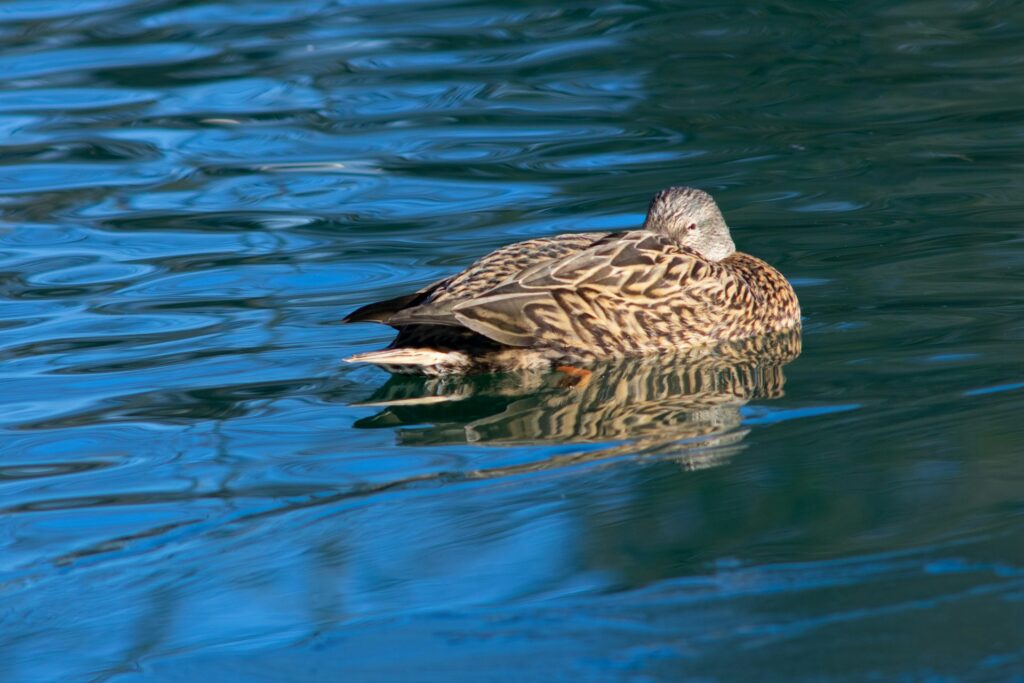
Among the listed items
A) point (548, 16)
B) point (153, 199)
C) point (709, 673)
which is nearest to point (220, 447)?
point (709, 673)

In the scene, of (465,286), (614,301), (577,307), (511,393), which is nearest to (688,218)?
(614,301)

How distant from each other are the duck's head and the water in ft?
1.84

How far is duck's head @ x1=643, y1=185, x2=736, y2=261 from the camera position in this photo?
7809 mm

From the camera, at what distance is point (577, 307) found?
6844mm

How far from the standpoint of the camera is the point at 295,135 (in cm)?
1230

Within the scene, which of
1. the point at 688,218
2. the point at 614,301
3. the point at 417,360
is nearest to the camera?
the point at 417,360

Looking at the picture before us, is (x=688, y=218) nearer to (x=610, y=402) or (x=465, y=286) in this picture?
(x=465, y=286)

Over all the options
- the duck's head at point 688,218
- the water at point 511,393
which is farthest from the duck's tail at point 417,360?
the duck's head at point 688,218

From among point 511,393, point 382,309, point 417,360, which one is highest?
point 382,309

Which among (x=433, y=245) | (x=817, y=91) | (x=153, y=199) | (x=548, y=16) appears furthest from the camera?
(x=548, y=16)

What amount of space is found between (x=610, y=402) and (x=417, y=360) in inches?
33.3

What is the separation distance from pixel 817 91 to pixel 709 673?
8.98 m

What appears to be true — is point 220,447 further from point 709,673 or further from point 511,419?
point 709,673

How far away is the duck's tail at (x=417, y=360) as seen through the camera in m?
6.53
